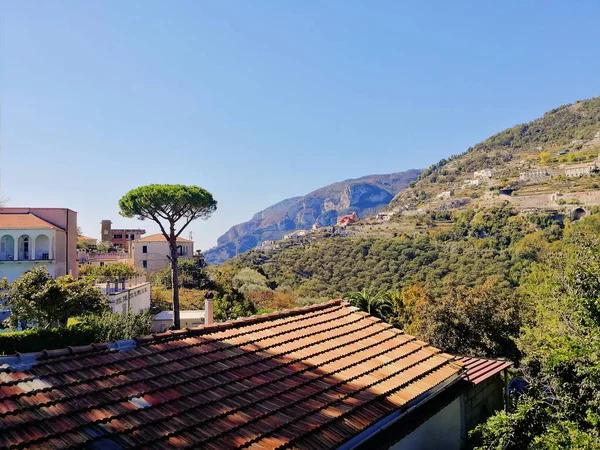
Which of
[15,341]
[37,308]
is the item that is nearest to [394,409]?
[15,341]

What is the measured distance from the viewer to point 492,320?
48.0 ft

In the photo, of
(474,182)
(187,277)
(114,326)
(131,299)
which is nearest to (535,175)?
(474,182)

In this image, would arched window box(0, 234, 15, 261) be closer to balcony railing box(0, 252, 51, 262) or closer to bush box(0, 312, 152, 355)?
balcony railing box(0, 252, 51, 262)

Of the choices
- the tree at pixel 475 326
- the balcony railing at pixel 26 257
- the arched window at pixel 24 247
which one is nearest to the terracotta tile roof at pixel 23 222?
the arched window at pixel 24 247

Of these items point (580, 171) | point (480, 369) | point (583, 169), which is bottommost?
point (480, 369)

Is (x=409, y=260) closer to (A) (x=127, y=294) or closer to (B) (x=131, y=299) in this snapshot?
(B) (x=131, y=299)

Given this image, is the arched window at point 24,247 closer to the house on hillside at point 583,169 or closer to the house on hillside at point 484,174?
the house on hillside at point 583,169

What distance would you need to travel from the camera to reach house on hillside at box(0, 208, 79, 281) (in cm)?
2722

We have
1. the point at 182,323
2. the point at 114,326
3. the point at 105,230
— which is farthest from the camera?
the point at 105,230

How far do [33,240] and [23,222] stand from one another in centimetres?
149

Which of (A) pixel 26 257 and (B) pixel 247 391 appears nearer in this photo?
(B) pixel 247 391

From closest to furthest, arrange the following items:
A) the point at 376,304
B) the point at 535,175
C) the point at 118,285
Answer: the point at 376,304, the point at 118,285, the point at 535,175

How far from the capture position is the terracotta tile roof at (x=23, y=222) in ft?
89.8

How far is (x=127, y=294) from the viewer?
24328 millimetres
